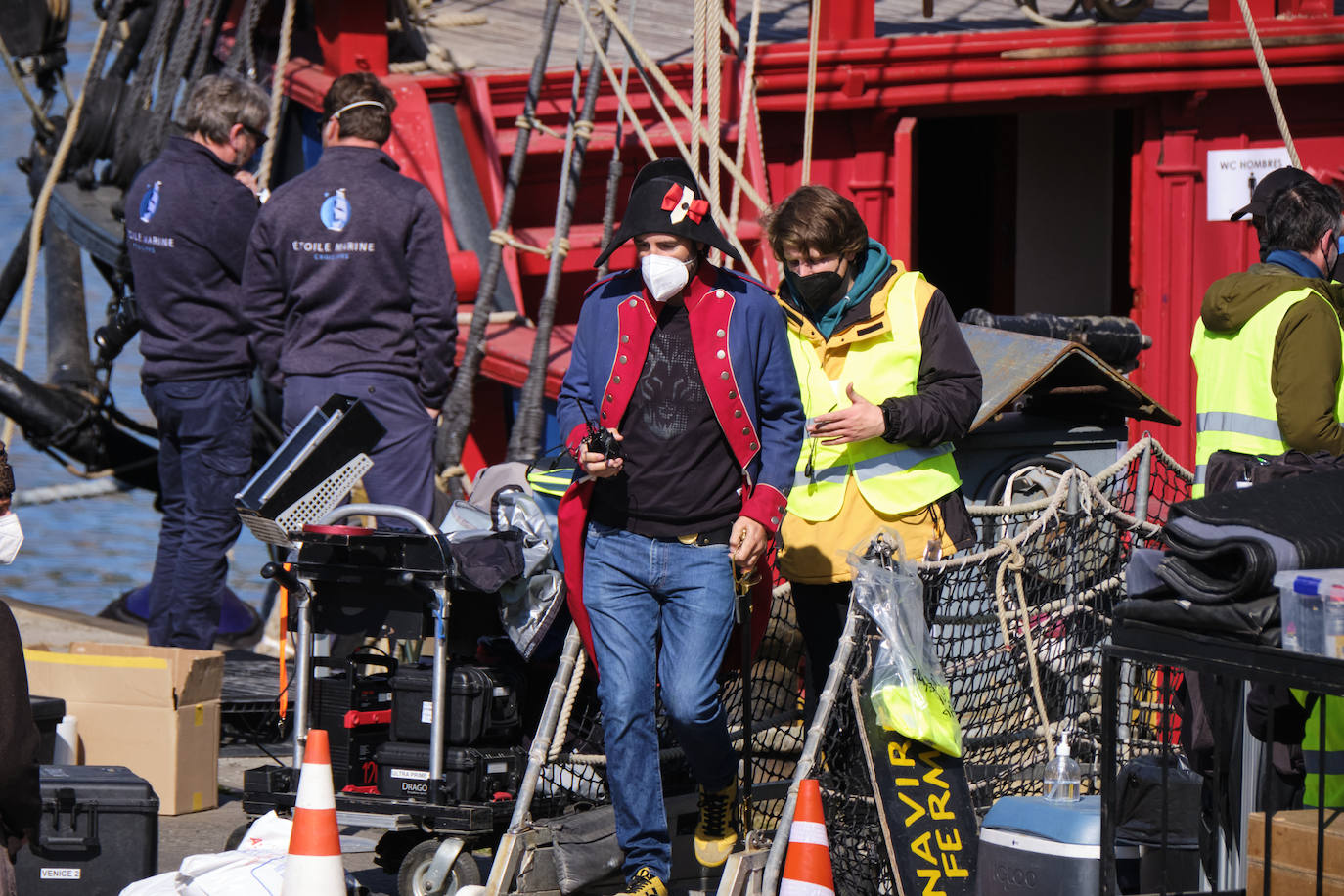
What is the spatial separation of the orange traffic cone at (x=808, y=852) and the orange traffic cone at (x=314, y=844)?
1.00 meters

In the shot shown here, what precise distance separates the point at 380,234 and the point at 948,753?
8.41 feet

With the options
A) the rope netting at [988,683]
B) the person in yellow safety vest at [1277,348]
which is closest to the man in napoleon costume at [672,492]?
the rope netting at [988,683]

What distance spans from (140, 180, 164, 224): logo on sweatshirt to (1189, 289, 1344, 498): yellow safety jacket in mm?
3703

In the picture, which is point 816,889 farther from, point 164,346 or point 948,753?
point 164,346

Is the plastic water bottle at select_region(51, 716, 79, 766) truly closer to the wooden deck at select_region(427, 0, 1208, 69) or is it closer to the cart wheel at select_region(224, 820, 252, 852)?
the cart wheel at select_region(224, 820, 252, 852)

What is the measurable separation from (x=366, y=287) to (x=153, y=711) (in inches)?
59.5

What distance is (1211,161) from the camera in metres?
7.92

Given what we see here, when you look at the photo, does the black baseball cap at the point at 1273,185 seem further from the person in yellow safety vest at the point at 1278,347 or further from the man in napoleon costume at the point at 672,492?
the man in napoleon costume at the point at 672,492

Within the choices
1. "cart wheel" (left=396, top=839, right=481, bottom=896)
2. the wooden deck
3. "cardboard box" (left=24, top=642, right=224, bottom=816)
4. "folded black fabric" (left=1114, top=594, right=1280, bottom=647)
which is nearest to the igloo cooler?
"folded black fabric" (left=1114, top=594, right=1280, bottom=647)

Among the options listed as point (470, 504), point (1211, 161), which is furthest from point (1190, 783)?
point (1211, 161)

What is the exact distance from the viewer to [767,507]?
4.24m

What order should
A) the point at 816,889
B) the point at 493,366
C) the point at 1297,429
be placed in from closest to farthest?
the point at 816,889 → the point at 1297,429 → the point at 493,366

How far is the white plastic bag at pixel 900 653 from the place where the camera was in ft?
13.8

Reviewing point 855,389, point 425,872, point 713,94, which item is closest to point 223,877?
point 425,872
